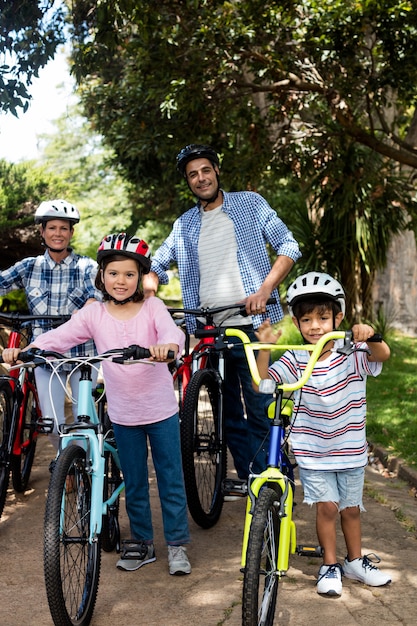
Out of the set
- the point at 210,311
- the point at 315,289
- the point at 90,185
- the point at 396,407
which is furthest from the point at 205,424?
the point at 90,185

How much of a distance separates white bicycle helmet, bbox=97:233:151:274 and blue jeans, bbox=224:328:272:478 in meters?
1.43

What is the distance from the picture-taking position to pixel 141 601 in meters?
4.30

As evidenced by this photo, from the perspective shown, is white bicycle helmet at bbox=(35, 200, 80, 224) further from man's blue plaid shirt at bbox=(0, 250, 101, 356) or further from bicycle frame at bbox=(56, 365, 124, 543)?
bicycle frame at bbox=(56, 365, 124, 543)

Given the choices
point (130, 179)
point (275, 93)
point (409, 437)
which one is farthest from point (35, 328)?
point (130, 179)

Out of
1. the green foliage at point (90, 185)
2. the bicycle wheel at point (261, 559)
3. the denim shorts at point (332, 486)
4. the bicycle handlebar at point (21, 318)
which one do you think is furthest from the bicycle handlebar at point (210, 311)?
the green foliage at point (90, 185)

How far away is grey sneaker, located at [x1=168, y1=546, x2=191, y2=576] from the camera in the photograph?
463 cm

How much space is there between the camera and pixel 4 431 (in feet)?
17.9

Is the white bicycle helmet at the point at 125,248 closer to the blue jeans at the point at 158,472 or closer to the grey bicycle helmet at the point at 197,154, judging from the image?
the blue jeans at the point at 158,472

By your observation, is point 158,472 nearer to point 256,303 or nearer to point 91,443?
point 91,443

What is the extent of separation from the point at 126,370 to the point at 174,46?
280 inches

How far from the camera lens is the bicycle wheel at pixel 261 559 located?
11.1ft

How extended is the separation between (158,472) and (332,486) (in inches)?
38.1

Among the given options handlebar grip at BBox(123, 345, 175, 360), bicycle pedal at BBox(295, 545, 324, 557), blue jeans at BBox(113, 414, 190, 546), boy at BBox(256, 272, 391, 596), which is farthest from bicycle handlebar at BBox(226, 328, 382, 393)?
bicycle pedal at BBox(295, 545, 324, 557)

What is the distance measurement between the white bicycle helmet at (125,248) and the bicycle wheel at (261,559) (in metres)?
1.45
